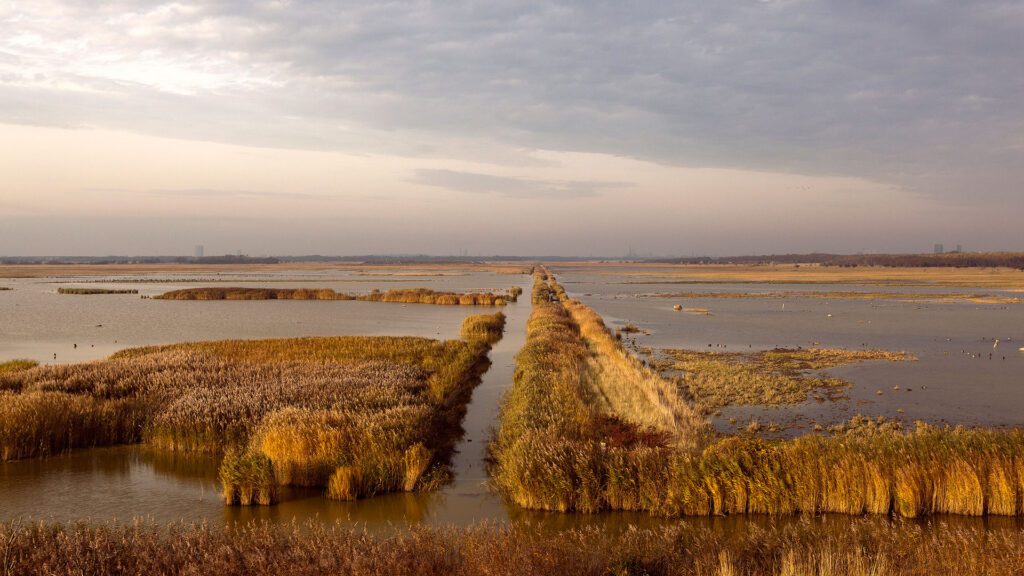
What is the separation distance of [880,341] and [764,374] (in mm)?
13660

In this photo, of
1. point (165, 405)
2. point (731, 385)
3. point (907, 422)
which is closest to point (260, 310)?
point (165, 405)

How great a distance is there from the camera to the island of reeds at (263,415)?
1219 cm

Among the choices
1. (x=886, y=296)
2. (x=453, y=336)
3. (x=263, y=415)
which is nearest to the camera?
(x=263, y=415)

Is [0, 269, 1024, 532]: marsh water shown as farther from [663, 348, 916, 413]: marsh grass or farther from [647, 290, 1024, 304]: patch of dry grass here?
[647, 290, 1024, 304]: patch of dry grass

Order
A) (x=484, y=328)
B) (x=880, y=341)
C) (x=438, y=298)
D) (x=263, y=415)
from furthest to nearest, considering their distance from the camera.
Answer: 1. (x=438, y=298)
2. (x=484, y=328)
3. (x=880, y=341)
4. (x=263, y=415)

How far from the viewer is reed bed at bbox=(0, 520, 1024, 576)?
6.71 meters

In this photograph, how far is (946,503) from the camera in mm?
10836

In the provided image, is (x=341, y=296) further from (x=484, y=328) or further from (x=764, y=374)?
(x=764, y=374)

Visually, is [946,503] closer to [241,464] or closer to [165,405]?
[241,464]

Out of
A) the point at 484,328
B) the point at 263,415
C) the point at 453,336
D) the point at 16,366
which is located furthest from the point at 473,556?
the point at 484,328

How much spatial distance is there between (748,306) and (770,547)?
5319 cm

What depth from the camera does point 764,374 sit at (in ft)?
76.4

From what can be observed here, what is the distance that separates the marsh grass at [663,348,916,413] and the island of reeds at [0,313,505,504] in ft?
24.6

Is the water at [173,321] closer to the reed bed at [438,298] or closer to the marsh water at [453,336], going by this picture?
the marsh water at [453,336]
